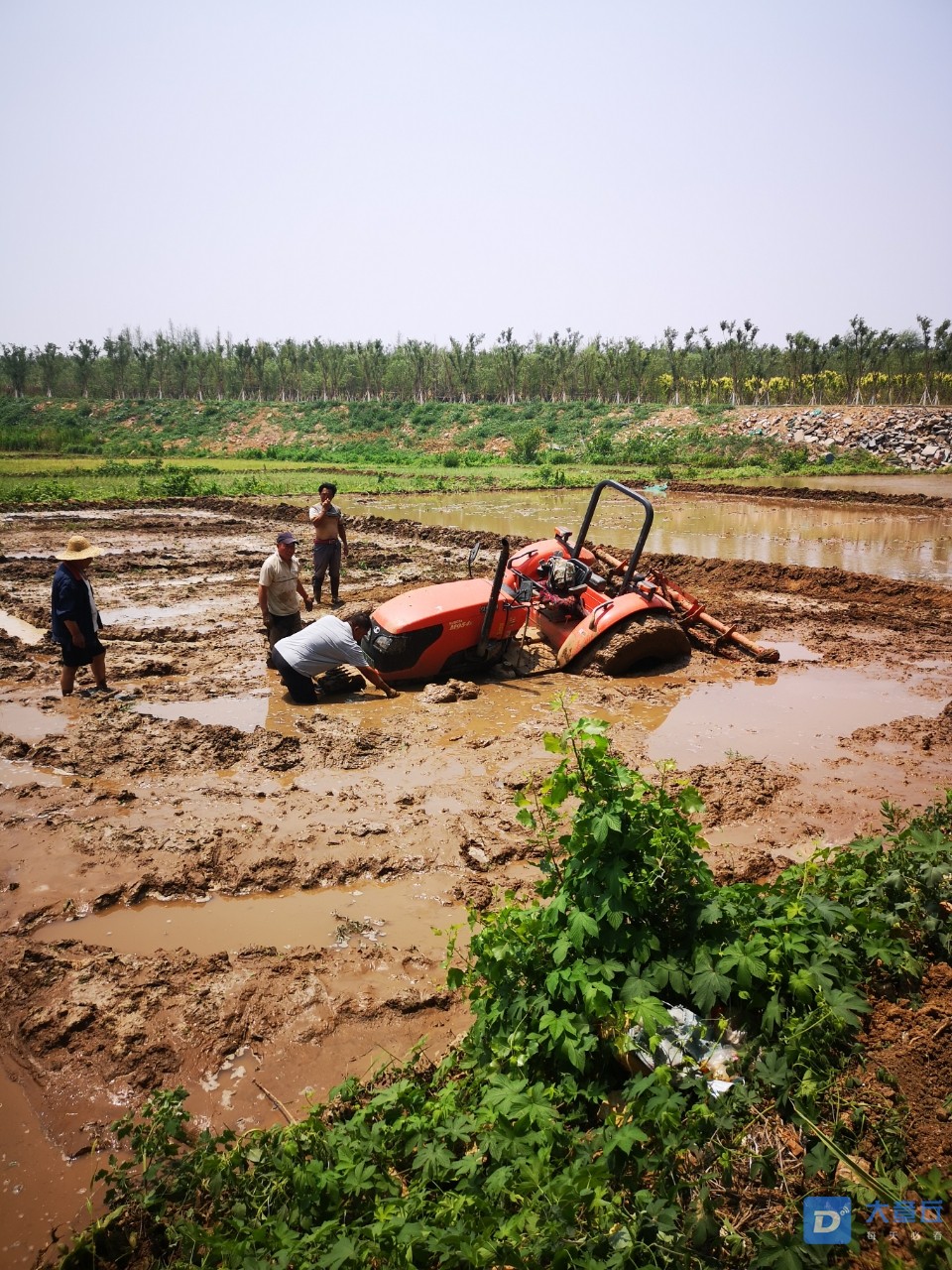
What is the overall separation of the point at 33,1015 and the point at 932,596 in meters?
12.7

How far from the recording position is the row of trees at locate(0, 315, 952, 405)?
56375 millimetres

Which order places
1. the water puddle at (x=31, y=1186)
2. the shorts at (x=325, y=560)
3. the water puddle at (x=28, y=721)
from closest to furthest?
the water puddle at (x=31, y=1186), the water puddle at (x=28, y=721), the shorts at (x=325, y=560)

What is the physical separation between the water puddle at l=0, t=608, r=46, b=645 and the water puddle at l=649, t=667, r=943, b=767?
807 centimetres

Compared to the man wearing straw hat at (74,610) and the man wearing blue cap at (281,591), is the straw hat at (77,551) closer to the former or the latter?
the man wearing straw hat at (74,610)

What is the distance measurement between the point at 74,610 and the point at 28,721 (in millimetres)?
1117

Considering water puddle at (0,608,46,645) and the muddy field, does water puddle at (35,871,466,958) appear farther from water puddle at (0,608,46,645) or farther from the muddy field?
water puddle at (0,608,46,645)

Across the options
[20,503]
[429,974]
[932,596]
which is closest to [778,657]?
[932,596]

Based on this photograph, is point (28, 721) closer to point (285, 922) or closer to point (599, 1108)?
point (285, 922)

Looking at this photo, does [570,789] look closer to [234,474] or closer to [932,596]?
[932,596]

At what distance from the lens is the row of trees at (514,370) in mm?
56375

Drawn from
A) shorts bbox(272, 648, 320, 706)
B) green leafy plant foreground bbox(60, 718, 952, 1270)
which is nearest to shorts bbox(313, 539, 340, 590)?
shorts bbox(272, 648, 320, 706)

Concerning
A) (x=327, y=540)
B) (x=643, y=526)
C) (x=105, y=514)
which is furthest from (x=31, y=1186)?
(x=105, y=514)

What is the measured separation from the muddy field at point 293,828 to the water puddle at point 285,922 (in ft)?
0.05

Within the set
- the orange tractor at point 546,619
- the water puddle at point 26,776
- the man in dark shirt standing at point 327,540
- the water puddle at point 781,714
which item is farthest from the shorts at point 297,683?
the man in dark shirt standing at point 327,540
